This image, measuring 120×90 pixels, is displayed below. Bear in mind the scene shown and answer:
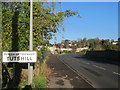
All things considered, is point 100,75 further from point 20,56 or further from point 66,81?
point 20,56

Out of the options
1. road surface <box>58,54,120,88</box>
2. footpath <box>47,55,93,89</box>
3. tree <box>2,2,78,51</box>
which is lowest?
road surface <box>58,54,120,88</box>

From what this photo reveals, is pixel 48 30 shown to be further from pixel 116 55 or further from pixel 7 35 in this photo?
pixel 116 55

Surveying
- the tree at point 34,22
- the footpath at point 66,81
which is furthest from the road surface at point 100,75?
the tree at point 34,22

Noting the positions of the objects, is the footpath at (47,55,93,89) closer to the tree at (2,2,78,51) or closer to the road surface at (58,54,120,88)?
the road surface at (58,54,120,88)

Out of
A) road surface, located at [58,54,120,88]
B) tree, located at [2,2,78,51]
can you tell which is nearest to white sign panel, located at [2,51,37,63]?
tree, located at [2,2,78,51]

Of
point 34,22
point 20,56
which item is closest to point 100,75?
point 34,22

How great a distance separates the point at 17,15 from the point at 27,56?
126 inches

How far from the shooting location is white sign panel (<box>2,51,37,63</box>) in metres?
5.57

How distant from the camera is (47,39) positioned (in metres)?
9.11

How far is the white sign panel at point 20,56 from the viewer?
557cm

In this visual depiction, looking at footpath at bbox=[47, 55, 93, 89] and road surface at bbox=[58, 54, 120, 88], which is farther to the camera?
road surface at bbox=[58, 54, 120, 88]

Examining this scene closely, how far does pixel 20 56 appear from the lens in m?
5.63

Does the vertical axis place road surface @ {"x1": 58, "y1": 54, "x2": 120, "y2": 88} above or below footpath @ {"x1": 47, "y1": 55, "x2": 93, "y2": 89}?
below

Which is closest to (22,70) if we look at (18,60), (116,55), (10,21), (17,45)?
(17,45)
